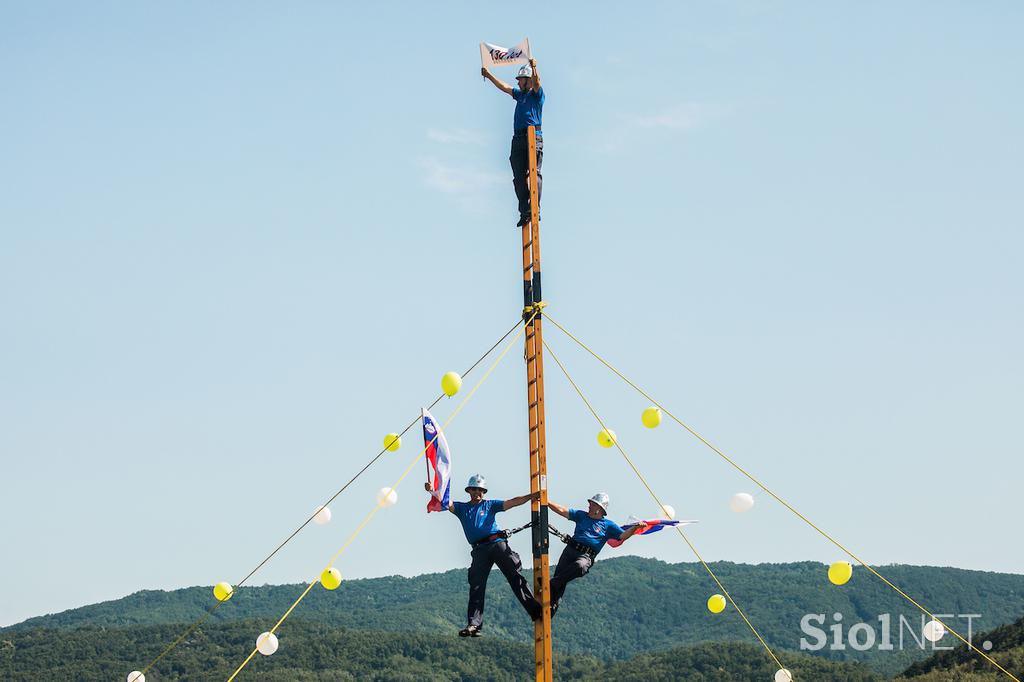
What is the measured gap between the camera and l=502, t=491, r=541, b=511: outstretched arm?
15.3m

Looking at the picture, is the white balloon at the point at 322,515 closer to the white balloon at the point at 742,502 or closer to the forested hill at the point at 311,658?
the white balloon at the point at 742,502

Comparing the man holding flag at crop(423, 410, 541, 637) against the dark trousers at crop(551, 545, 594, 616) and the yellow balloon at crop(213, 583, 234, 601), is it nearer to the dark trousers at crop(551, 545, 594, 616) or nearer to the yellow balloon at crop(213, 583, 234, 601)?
the dark trousers at crop(551, 545, 594, 616)

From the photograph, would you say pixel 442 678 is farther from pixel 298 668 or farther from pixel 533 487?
pixel 533 487

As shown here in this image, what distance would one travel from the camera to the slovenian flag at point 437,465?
16406mm

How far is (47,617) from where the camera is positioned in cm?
19562

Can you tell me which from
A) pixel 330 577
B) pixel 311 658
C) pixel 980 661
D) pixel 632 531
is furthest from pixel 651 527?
pixel 311 658

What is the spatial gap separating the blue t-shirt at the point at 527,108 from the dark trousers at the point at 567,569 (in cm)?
499

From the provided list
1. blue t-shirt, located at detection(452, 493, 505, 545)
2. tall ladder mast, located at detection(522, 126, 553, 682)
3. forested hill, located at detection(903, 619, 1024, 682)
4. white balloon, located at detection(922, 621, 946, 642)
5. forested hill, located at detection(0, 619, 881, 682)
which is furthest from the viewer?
forested hill, located at detection(0, 619, 881, 682)

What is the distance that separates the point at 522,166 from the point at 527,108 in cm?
70

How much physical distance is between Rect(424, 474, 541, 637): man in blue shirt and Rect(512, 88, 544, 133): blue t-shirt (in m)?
4.18

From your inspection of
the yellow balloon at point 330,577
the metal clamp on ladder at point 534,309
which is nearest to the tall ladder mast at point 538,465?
the metal clamp on ladder at point 534,309

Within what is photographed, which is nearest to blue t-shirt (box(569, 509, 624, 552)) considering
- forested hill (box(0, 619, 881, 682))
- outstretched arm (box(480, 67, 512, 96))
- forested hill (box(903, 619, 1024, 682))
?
outstretched arm (box(480, 67, 512, 96))

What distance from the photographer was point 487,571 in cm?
1644

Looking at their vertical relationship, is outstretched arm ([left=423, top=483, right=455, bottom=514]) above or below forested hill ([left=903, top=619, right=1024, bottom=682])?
below
